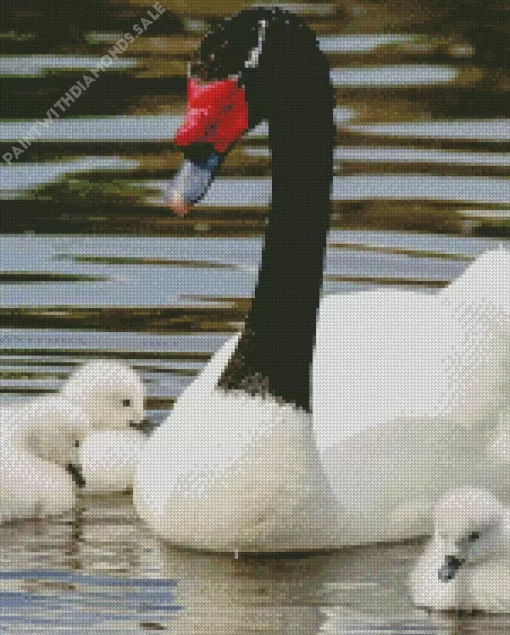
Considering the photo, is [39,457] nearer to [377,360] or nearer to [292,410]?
[377,360]

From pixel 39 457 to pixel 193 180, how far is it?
94.0 inches

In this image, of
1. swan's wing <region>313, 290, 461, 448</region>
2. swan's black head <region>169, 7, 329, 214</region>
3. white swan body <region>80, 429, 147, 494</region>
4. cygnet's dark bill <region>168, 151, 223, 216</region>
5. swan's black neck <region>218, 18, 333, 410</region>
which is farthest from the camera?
white swan body <region>80, 429, 147, 494</region>

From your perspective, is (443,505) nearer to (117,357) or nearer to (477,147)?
(117,357)

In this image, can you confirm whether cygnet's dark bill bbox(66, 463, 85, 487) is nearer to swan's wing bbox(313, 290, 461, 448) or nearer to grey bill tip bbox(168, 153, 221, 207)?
swan's wing bbox(313, 290, 461, 448)

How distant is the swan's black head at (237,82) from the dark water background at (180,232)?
130 cm

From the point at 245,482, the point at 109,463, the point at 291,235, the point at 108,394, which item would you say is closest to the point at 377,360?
the point at 291,235

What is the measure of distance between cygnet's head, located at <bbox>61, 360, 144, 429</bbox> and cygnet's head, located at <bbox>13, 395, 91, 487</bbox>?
7.3 inches

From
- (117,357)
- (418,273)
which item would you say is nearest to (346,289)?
(418,273)

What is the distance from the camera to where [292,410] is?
10.4 meters

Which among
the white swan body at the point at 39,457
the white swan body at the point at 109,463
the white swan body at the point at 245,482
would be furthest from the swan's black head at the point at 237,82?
the white swan body at the point at 109,463

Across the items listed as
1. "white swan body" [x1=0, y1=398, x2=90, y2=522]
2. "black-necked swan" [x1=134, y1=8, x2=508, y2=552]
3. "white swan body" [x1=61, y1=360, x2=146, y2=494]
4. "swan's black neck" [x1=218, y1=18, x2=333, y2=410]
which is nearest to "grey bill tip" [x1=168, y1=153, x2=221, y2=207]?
"black-necked swan" [x1=134, y1=8, x2=508, y2=552]

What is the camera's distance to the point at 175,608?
31.8ft

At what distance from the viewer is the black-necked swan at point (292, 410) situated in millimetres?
10219

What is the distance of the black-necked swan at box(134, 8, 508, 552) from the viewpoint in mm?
10219
